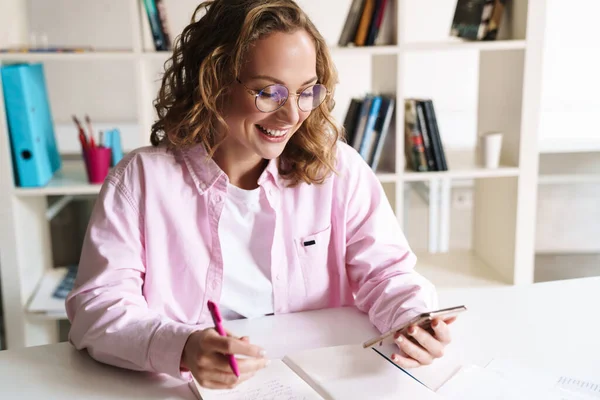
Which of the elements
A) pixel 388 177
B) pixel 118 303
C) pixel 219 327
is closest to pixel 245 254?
pixel 118 303

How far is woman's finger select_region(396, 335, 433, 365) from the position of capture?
3.38 ft

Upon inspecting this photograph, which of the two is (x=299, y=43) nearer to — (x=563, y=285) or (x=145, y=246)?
(x=145, y=246)

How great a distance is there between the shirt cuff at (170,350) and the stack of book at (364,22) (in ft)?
4.32

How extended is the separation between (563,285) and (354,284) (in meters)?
0.46

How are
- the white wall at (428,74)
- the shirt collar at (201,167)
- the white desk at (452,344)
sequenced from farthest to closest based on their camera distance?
the white wall at (428,74) < the shirt collar at (201,167) < the white desk at (452,344)

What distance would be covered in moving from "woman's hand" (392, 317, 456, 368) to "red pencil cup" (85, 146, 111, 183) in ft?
4.28

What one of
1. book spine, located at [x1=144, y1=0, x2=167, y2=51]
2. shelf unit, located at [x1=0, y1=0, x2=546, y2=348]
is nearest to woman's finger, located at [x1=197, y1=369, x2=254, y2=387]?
shelf unit, located at [x1=0, y1=0, x2=546, y2=348]

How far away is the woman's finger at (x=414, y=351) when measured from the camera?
103 cm

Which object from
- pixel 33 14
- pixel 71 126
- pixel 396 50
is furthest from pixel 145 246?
pixel 33 14

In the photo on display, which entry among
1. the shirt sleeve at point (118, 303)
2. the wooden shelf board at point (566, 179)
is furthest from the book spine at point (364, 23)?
A: the wooden shelf board at point (566, 179)

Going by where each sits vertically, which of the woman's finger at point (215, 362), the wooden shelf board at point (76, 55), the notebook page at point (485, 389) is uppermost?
the wooden shelf board at point (76, 55)

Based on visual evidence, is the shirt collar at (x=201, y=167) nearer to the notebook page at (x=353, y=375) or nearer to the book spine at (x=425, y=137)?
the notebook page at (x=353, y=375)

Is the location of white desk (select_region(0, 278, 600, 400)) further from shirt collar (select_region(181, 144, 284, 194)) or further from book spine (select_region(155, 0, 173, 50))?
book spine (select_region(155, 0, 173, 50))

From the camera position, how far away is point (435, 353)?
41.0 inches
